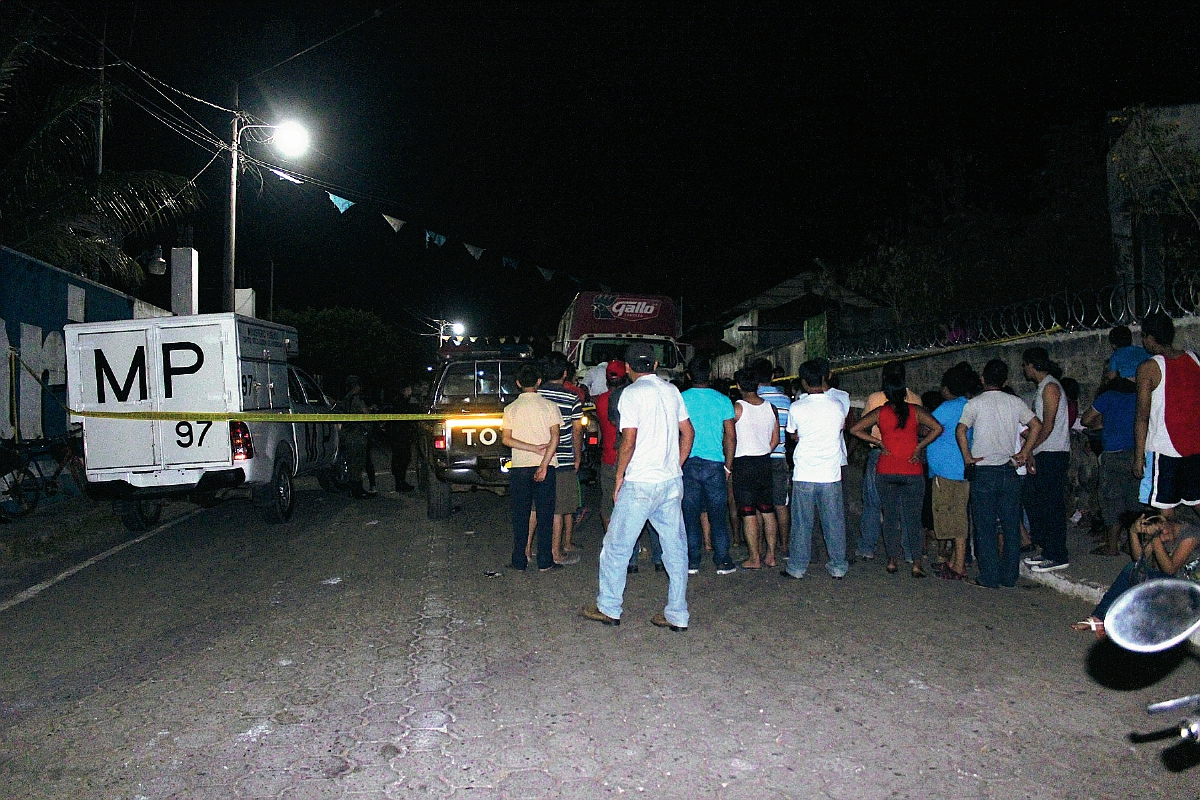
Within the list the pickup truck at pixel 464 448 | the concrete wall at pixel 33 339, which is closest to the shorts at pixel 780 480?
the pickup truck at pixel 464 448

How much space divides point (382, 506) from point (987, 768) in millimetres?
10164

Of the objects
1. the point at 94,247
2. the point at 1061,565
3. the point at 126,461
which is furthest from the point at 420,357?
the point at 1061,565

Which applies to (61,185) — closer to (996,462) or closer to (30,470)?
(30,470)

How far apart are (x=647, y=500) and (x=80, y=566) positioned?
6.00 metres

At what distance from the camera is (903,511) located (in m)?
7.88

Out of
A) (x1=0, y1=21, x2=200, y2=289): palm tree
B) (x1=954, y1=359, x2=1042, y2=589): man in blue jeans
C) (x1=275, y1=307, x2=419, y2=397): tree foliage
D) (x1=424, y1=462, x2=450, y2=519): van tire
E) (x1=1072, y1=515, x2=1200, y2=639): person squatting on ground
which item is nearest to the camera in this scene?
(x1=1072, y1=515, x2=1200, y2=639): person squatting on ground

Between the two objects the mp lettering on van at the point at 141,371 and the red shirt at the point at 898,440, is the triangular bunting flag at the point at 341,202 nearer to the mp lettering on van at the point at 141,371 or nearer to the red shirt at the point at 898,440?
the mp lettering on van at the point at 141,371

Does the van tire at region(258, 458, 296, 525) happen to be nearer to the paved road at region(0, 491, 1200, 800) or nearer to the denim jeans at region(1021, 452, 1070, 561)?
the paved road at region(0, 491, 1200, 800)

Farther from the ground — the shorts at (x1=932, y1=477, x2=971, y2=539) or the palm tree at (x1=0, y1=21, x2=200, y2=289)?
the palm tree at (x1=0, y1=21, x2=200, y2=289)

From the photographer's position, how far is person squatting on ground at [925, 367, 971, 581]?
765cm

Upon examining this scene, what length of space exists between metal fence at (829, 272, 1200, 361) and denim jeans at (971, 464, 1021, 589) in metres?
3.01

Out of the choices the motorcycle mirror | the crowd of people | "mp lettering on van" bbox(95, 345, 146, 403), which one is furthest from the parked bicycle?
the motorcycle mirror

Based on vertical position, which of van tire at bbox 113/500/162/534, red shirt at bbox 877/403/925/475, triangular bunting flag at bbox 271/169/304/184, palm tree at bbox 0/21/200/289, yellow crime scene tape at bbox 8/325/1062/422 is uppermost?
triangular bunting flag at bbox 271/169/304/184

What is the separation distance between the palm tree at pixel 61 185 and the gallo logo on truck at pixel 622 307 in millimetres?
8151
